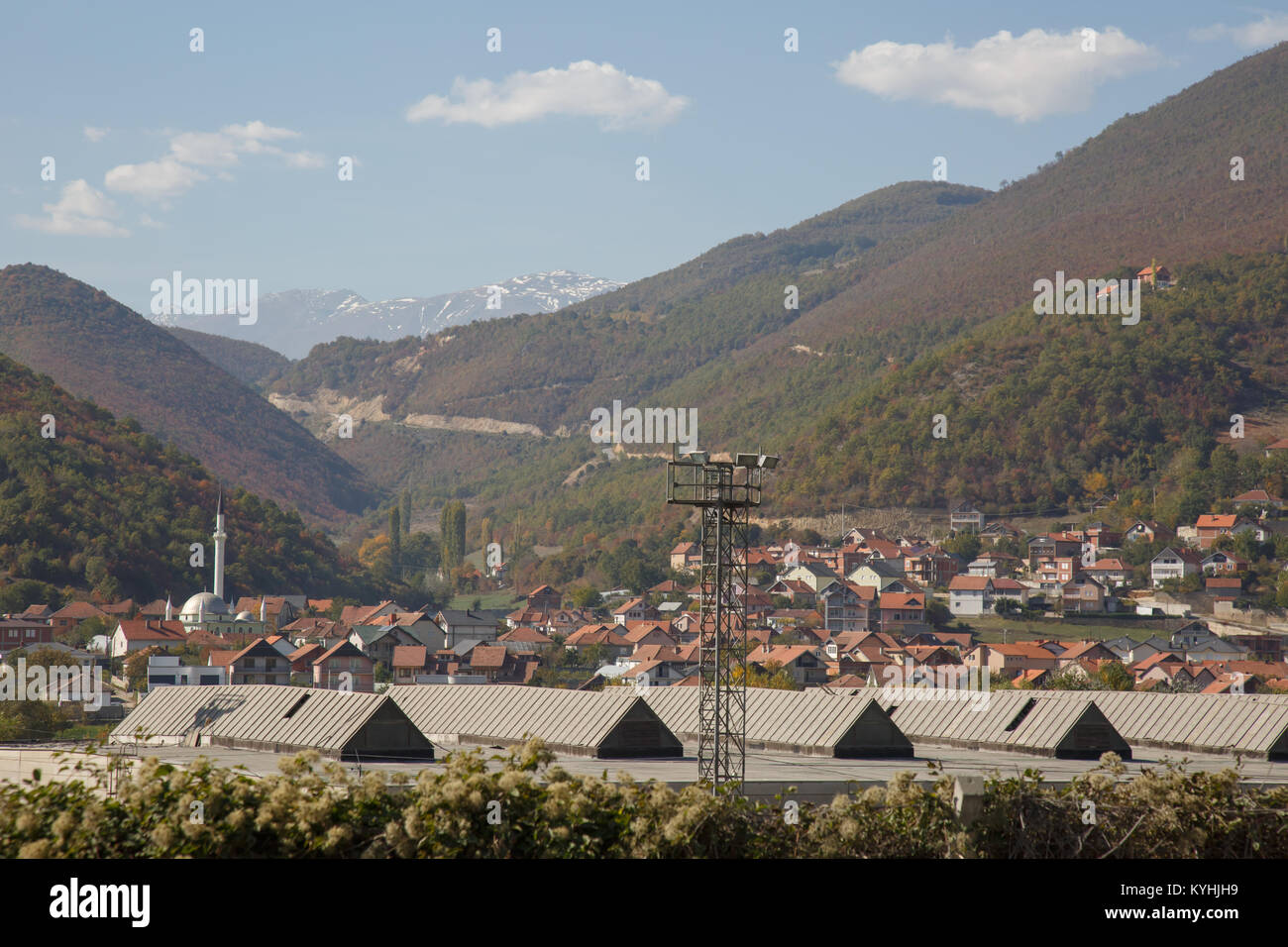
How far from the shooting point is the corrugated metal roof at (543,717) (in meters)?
38.1

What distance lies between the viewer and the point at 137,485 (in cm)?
13825

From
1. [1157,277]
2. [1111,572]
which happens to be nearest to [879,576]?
[1111,572]

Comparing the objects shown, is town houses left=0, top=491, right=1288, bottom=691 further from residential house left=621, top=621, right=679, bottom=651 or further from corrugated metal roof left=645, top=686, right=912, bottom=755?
corrugated metal roof left=645, top=686, right=912, bottom=755

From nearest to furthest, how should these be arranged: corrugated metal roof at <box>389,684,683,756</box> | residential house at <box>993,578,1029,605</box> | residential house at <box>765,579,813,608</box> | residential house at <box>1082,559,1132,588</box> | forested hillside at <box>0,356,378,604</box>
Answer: corrugated metal roof at <box>389,684,683,756</box> → forested hillside at <box>0,356,378,604</box> → residential house at <box>993,578,1029,605</box> → residential house at <box>1082,559,1132,588</box> → residential house at <box>765,579,813,608</box>

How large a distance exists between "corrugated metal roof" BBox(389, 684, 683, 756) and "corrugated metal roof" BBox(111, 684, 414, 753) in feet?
11.0

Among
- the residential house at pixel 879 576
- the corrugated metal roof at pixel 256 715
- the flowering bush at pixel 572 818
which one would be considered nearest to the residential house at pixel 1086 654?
the residential house at pixel 879 576

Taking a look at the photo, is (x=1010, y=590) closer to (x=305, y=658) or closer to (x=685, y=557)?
(x=685, y=557)

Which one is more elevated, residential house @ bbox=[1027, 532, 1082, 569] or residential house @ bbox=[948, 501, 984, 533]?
residential house @ bbox=[948, 501, 984, 533]

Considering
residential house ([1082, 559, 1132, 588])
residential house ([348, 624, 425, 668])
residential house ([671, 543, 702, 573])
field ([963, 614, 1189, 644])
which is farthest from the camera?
residential house ([671, 543, 702, 573])

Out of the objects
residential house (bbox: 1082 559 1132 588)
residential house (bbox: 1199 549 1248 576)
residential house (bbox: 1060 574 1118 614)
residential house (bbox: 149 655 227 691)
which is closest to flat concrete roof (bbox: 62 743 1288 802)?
residential house (bbox: 149 655 227 691)

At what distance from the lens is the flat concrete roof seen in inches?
1273

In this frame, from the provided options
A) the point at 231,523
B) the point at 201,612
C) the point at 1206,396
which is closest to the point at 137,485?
the point at 231,523

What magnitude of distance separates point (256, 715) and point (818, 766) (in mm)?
15267

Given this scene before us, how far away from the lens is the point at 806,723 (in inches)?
1609
